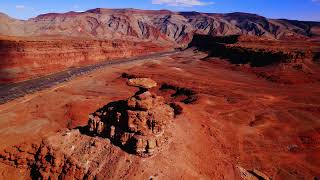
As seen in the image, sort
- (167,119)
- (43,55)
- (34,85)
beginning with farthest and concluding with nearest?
(43,55) → (34,85) → (167,119)

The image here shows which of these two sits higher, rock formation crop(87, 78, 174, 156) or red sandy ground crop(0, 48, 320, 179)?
rock formation crop(87, 78, 174, 156)

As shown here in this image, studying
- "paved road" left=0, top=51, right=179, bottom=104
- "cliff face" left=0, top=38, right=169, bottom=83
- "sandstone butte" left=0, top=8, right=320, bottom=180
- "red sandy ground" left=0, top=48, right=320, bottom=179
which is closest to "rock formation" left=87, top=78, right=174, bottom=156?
"sandstone butte" left=0, top=8, right=320, bottom=180

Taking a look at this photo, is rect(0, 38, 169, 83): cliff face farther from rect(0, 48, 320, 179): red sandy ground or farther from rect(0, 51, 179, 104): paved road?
rect(0, 48, 320, 179): red sandy ground

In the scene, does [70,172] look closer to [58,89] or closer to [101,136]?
[101,136]

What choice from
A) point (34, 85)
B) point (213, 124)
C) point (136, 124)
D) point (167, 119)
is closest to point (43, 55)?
point (34, 85)

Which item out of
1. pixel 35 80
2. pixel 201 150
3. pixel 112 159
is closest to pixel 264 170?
pixel 201 150

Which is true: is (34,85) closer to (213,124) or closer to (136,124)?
(213,124)

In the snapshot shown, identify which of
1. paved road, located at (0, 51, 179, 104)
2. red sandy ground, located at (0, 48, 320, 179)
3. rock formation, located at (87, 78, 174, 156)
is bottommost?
paved road, located at (0, 51, 179, 104)
